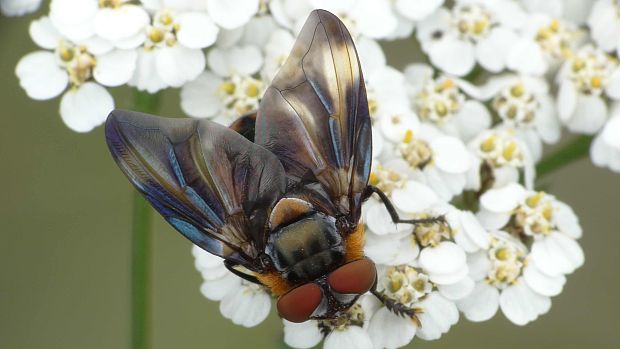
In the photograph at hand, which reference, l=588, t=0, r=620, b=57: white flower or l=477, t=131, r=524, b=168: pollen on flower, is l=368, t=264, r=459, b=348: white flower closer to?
l=477, t=131, r=524, b=168: pollen on flower

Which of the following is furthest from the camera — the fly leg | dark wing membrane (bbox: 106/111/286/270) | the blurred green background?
the blurred green background

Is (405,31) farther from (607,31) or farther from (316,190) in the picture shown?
(316,190)

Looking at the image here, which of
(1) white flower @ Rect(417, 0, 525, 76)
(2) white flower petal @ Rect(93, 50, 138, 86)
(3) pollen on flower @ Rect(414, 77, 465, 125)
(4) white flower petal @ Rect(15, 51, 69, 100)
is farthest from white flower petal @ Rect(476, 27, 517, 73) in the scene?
(4) white flower petal @ Rect(15, 51, 69, 100)

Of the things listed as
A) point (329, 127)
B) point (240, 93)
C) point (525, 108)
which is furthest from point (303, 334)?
point (525, 108)

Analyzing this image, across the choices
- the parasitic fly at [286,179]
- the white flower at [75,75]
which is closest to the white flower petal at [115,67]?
the white flower at [75,75]

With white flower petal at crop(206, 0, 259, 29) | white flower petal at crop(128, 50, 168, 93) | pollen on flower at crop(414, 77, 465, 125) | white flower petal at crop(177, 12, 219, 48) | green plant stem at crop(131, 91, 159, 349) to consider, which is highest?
white flower petal at crop(206, 0, 259, 29)

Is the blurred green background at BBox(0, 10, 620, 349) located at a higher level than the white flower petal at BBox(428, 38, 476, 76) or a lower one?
lower

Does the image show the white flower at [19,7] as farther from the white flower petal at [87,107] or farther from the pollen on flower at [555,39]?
the pollen on flower at [555,39]
